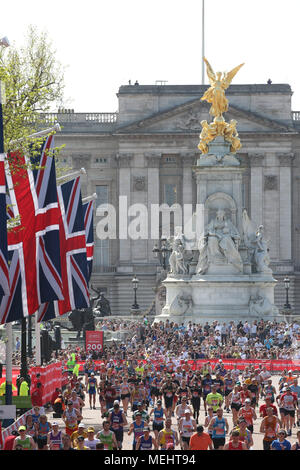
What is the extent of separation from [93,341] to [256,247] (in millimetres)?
17251

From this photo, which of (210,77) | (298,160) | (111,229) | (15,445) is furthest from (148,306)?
(15,445)

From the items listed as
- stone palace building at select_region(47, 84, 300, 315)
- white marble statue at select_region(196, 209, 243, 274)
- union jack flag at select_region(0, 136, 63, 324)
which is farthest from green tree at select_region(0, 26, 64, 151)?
stone palace building at select_region(47, 84, 300, 315)

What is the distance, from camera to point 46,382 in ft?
118

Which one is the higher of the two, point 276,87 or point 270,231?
point 276,87

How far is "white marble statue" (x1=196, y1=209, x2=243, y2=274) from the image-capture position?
218ft

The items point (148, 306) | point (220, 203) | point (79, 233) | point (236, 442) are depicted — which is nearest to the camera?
point (236, 442)

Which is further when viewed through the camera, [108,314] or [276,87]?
[276,87]

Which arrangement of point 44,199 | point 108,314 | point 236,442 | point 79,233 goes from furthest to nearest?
point 108,314, point 79,233, point 44,199, point 236,442

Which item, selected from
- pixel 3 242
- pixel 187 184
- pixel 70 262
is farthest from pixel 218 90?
pixel 3 242

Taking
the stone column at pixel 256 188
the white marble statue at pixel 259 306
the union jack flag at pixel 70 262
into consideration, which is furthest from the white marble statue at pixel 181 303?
the stone column at pixel 256 188

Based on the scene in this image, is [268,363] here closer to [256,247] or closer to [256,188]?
[256,247]

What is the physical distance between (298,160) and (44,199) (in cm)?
7501

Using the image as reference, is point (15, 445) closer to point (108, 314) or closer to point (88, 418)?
point (88, 418)

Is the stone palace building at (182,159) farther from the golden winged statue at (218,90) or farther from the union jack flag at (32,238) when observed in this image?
the union jack flag at (32,238)
